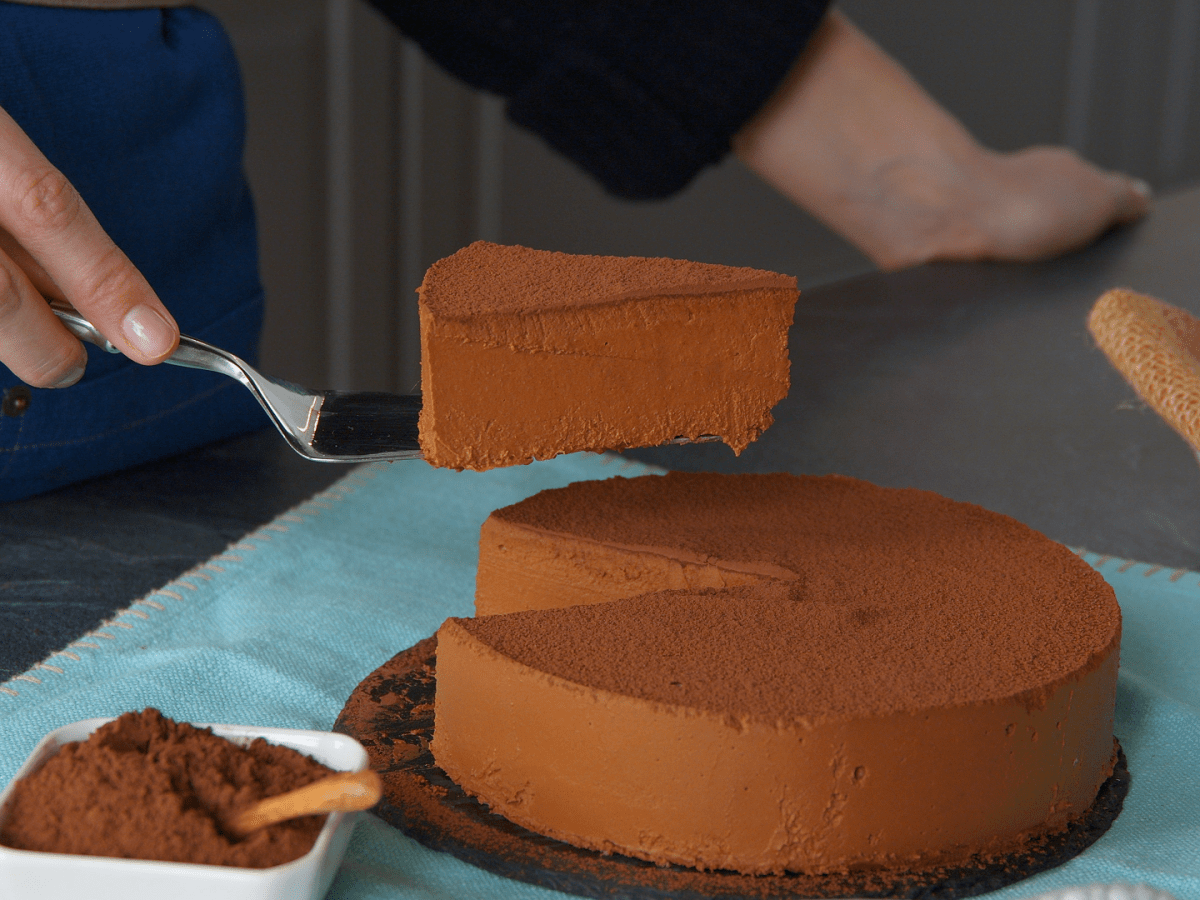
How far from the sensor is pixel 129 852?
766 millimetres

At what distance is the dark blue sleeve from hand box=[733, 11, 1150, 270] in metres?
0.13

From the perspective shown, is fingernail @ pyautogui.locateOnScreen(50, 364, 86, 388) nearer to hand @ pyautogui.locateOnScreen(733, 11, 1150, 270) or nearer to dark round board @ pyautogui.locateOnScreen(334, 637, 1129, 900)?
dark round board @ pyautogui.locateOnScreen(334, 637, 1129, 900)

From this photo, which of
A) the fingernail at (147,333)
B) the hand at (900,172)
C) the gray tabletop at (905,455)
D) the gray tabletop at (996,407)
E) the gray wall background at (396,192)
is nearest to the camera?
the fingernail at (147,333)

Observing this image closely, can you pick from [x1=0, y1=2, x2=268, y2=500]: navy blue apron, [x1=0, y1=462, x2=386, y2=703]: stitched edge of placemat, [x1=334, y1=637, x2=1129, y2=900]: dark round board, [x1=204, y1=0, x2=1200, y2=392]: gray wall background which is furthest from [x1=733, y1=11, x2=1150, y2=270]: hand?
[x1=334, y1=637, x2=1129, y2=900]: dark round board

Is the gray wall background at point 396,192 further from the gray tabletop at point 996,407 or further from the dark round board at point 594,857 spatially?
the dark round board at point 594,857

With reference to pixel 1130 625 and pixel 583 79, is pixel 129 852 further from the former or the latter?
pixel 583 79

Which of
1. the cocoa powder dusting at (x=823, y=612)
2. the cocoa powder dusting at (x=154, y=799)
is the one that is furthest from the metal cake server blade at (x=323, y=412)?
the cocoa powder dusting at (x=154, y=799)

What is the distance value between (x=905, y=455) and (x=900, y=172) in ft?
3.09

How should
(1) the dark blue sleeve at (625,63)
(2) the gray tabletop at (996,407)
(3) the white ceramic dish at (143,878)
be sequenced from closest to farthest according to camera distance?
(3) the white ceramic dish at (143,878) < (2) the gray tabletop at (996,407) < (1) the dark blue sleeve at (625,63)

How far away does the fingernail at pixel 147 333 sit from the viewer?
1173mm

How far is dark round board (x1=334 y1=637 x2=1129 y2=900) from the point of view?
0.90m

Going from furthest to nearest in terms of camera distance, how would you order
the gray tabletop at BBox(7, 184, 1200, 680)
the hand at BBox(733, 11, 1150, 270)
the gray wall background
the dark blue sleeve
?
the gray wall background, the hand at BBox(733, 11, 1150, 270), the dark blue sleeve, the gray tabletop at BBox(7, 184, 1200, 680)

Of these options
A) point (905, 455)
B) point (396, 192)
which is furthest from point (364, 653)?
point (396, 192)

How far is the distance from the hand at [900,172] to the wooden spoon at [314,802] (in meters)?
1.86
